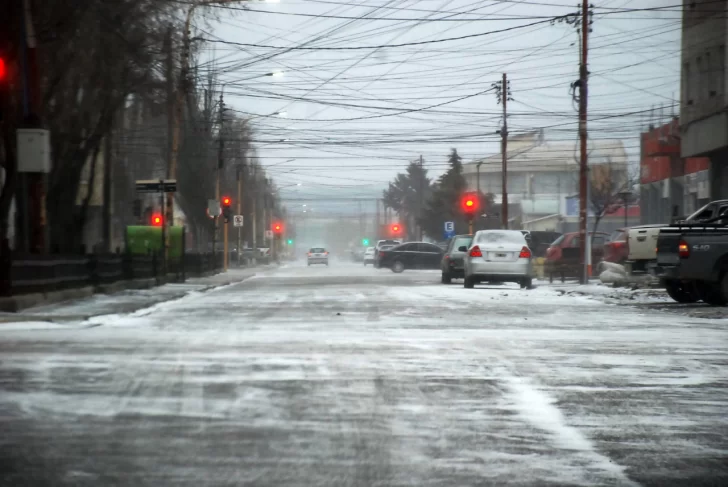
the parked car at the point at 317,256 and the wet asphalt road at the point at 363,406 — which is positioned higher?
the wet asphalt road at the point at 363,406

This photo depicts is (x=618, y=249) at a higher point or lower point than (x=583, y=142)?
lower

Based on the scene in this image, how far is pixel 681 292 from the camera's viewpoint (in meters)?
23.7

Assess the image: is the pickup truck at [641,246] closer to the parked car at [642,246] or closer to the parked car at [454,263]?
the parked car at [642,246]

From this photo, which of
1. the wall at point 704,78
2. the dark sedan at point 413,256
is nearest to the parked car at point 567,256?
the wall at point 704,78

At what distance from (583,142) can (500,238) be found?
6855 millimetres

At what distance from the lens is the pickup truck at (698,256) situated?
69.5ft

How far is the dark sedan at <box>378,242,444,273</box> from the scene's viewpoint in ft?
201

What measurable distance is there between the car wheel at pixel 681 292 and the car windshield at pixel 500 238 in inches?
378

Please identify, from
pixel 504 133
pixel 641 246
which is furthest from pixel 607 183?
pixel 641 246

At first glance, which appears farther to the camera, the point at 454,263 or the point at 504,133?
the point at 504,133

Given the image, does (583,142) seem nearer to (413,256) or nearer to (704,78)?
(704,78)

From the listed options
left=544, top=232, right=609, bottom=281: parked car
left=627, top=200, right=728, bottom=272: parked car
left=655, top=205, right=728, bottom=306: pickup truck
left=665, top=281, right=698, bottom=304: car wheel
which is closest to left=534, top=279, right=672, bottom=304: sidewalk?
left=665, top=281, right=698, bottom=304: car wheel

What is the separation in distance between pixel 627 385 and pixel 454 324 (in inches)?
296

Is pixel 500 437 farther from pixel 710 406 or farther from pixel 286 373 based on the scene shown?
pixel 286 373
